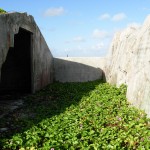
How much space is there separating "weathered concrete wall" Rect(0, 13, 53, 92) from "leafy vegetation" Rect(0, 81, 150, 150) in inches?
114

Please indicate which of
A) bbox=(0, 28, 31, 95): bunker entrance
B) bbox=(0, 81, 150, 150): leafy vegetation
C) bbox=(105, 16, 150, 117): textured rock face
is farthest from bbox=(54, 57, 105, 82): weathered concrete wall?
bbox=(0, 81, 150, 150): leafy vegetation

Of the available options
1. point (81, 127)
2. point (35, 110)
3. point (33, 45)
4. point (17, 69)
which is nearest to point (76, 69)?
point (17, 69)

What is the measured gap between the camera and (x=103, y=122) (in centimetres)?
978

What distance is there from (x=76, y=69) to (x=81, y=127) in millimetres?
15497

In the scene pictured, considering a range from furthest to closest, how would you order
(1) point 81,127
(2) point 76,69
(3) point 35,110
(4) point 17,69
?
(2) point 76,69, (4) point 17,69, (3) point 35,110, (1) point 81,127

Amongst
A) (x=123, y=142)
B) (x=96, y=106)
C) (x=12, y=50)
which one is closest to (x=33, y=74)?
(x=12, y=50)

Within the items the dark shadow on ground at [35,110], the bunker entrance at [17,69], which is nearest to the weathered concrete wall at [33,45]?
the bunker entrance at [17,69]

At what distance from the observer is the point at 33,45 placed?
1808 centimetres

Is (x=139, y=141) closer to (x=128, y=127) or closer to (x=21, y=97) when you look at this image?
(x=128, y=127)

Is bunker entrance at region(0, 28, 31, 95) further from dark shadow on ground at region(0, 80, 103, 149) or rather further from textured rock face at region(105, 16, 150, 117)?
textured rock face at region(105, 16, 150, 117)

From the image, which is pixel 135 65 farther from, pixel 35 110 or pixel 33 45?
pixel 33 45

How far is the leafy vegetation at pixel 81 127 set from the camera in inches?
305

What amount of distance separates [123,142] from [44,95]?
971 centimetres

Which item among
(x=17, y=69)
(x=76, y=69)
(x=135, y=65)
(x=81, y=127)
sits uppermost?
(x=135, y=65)
